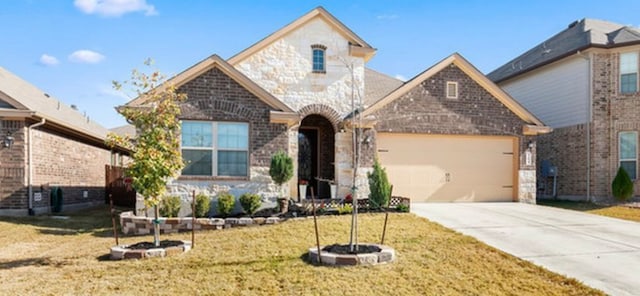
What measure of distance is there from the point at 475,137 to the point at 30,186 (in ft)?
48.8

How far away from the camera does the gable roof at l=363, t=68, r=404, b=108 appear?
602 inches

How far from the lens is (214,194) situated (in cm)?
1168

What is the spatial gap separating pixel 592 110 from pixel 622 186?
2.97 metres

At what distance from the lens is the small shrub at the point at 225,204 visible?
436 inches

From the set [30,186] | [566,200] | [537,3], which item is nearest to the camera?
[30,186]

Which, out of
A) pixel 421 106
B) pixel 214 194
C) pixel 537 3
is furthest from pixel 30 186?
pixel 537 3

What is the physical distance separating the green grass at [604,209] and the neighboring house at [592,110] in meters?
1.13

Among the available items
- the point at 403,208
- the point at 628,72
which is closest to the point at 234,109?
the point at 403,208

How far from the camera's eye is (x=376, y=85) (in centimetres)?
1697

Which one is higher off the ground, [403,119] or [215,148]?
[403,119]

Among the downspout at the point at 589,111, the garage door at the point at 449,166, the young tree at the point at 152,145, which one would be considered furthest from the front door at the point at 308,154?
the downspout at the point at 589,111

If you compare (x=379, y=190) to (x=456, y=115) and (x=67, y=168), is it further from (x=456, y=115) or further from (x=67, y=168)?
(x=67, y=168)

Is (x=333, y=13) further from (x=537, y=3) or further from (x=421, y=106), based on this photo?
(x=537, y=3)

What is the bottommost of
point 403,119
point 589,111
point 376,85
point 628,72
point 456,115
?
point 403,119
